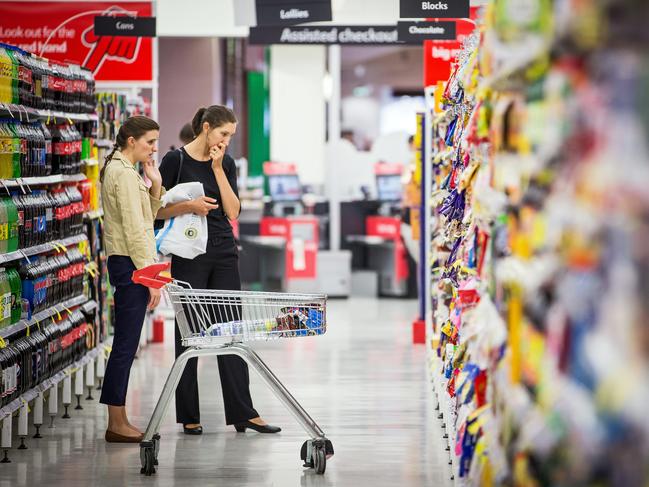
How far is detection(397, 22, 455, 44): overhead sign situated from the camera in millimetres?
10062

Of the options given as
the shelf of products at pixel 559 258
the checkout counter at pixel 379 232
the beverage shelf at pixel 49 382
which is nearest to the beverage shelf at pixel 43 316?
the beverage shelf at pixel 49 382

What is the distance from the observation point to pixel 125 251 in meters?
5.58

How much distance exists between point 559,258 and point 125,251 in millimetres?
3687

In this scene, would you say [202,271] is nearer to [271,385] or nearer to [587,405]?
[271,385]

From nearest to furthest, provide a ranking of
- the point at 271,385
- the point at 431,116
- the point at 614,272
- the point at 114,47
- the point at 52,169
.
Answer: the point at 614,272 < the point at 271,385 < the point at 52,169 < the point at 431,116 < the point at 114,47

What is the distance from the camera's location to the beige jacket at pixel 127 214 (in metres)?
5.51

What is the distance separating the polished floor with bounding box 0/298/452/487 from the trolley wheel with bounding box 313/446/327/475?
0.12 ft

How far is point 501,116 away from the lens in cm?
278

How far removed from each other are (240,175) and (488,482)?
12671 mm

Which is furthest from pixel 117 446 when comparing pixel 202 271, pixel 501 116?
pixel 501 116

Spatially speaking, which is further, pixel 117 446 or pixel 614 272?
pixel 117 446

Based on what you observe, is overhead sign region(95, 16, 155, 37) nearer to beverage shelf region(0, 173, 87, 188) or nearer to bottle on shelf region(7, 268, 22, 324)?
beverage shelf region(0, 173, 87, 188)

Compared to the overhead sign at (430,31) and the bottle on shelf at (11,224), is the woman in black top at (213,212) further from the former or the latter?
the overhead sign at (430,31)

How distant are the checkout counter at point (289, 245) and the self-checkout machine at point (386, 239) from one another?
541 millimetres
